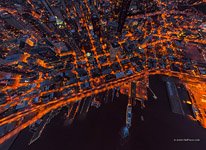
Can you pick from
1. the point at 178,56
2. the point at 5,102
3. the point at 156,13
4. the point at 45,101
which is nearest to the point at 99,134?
the point at 45,101

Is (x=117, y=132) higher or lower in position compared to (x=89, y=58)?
lower

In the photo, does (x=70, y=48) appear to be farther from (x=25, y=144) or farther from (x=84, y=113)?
(x=25, y=144)

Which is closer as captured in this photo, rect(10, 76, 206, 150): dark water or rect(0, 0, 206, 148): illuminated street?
rect(10, 76, 206, 150): dark water

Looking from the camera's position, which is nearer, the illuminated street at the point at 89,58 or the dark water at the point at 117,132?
the dark water at the point at 117,132

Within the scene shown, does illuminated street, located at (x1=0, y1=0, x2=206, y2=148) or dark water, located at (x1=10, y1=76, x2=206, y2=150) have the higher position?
illuminated street, located at (x1=0, y1=0, x2=206, y2=148)

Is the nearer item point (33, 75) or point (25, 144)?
point (25, 144)

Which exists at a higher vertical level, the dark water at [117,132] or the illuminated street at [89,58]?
the illuminated street at [89,58]

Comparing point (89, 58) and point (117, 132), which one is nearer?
point (117, 132)

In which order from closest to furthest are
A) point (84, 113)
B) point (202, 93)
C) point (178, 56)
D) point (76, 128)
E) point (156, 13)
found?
point (76, 128), point (84, 113), point (202, 93), point (178, 56), point (156, 13)
